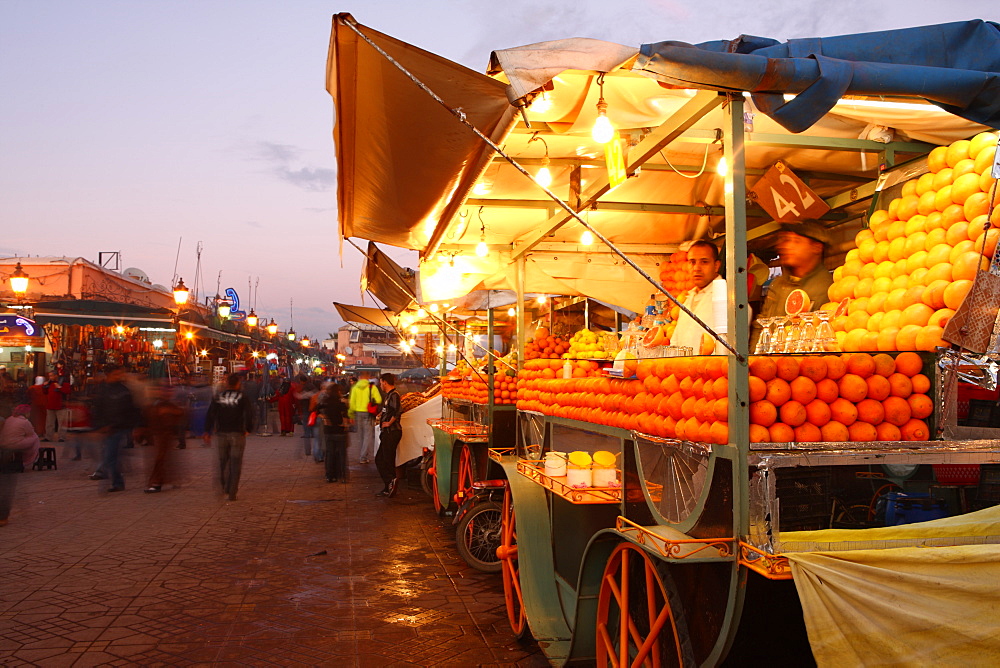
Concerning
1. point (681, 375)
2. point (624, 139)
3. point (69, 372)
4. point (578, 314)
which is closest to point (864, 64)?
point (681, 375)

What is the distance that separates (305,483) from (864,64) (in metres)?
12.0

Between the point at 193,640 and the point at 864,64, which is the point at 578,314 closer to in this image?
the point at 193,640

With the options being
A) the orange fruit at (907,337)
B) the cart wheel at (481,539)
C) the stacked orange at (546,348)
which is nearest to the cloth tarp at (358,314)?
the stacked orange at (546,348)

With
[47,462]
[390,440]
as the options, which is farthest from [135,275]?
[390,440]

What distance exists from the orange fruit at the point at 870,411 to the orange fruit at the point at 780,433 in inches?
11.8

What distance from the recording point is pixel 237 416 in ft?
36.7

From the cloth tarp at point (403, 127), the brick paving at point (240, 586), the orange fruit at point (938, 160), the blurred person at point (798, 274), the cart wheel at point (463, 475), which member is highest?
the cloth tarp at point (403, 127)

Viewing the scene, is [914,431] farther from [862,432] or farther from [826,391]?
[826,391]

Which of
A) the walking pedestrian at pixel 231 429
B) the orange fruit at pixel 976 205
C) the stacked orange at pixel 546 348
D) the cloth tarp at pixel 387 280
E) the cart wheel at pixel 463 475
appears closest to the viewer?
the orange fruit at pixel 976 205

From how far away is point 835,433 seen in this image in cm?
267

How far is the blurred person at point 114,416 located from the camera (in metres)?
11.3

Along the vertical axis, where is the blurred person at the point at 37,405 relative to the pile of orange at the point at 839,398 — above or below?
below

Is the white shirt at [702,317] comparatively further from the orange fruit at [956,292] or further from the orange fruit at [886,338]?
the orange fruit at [956,292]

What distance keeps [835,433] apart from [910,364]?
18.3 inches
